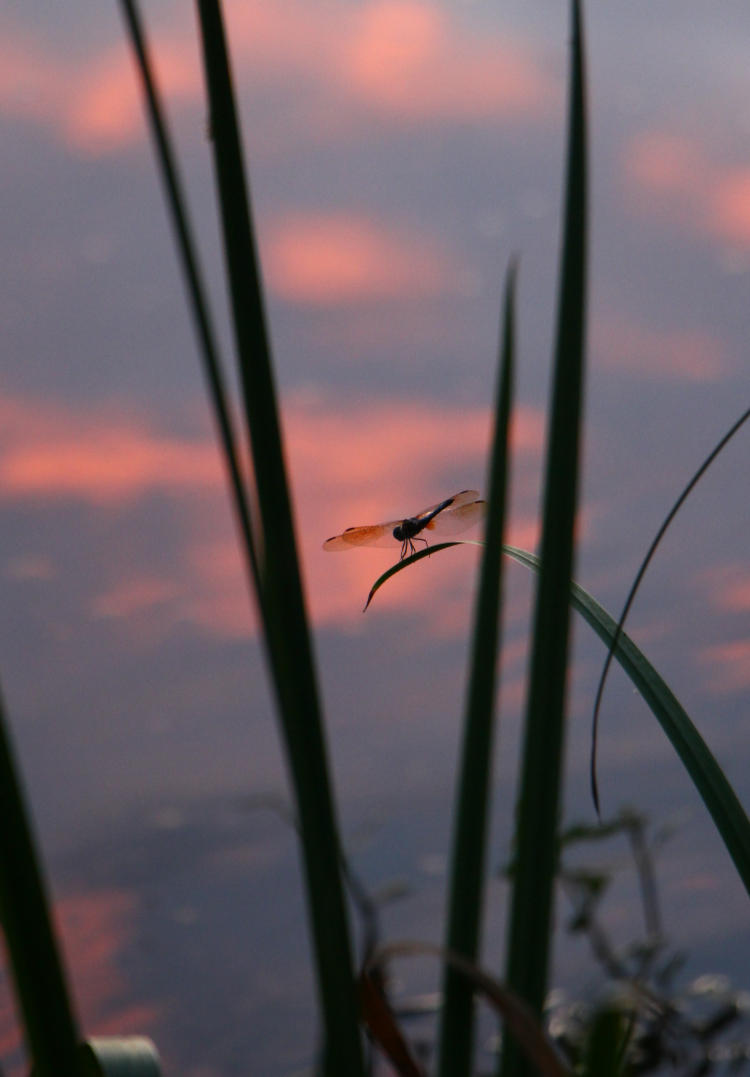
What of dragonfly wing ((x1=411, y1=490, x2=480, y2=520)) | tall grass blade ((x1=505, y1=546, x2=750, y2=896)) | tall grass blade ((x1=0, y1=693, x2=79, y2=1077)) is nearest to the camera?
tall grass blade ((x1=0, y1=693, x2=79, y2=1077))

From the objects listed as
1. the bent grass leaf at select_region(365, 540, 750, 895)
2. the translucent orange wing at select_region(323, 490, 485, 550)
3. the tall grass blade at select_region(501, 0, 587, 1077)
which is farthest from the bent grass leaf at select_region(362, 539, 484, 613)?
the translucent orange wing at select_region(323, 490, 485, 550)

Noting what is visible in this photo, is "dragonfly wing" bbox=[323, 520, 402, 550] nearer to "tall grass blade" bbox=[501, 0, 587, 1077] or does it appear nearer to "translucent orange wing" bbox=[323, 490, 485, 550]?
"translucent orange wing" bbox=[323, 490, 485, 550]

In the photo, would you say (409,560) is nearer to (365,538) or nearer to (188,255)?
(188,255)

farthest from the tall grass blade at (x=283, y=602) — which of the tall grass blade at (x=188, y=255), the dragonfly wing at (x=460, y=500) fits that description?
the dragonfly wing at (x=460, y=500)

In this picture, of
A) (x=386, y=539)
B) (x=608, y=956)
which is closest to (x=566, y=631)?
(x=386, y=539)

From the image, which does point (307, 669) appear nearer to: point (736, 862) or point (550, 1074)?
point (550, 1074)
